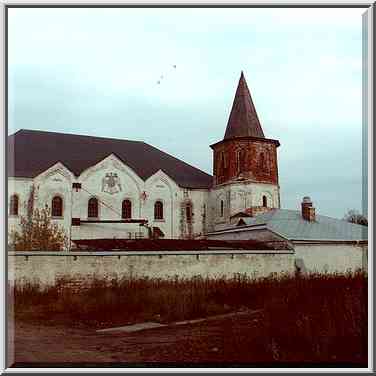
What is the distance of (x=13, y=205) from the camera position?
7137 millimetres

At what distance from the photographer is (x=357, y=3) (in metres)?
6.46

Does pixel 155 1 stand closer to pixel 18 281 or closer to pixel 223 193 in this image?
pixel 18 281

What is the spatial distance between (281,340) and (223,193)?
10189 mm

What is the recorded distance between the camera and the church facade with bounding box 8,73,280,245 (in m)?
8.68

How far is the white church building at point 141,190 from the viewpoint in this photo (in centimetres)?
872

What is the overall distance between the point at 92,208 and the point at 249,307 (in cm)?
429

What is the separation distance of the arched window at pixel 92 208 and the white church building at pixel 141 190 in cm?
3

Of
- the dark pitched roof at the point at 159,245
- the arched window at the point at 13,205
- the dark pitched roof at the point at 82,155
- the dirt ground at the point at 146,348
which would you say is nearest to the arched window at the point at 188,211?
the dark pitched roof at the point at 82,155

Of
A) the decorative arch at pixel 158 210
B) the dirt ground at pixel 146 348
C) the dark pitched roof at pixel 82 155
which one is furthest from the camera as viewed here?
the decorative arch at pixel 158 210

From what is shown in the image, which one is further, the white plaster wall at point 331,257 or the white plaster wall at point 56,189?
the white plaster wall at point 56,189

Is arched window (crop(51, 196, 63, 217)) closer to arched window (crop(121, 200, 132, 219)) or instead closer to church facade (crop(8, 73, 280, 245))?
church facade (crop(8, 73, 280, 245))

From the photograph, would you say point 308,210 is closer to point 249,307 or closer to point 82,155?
point 249,307

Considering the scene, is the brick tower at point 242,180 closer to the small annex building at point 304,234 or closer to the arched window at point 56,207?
the small annex building at point 304,234

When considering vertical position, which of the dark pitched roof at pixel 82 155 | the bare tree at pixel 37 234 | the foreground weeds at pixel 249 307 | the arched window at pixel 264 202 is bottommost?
the foreground weeds at pixel 249 307
